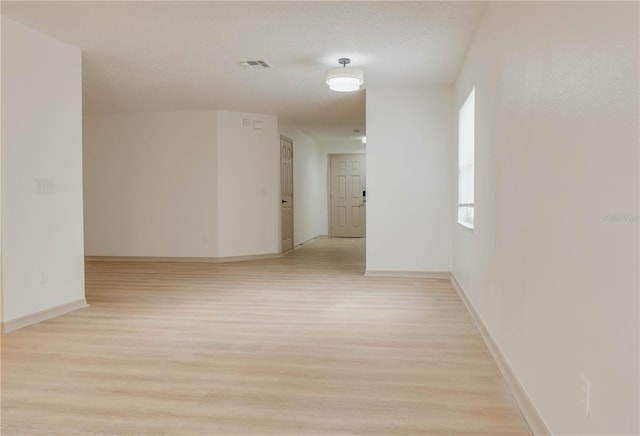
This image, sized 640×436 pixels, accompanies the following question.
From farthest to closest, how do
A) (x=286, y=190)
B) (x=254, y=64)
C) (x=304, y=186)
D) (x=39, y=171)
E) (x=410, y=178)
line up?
(x=304, y=186) → (x=286, y=190) → (x=410, y=178) → (x=254, y=64) → (x=39, y=171)

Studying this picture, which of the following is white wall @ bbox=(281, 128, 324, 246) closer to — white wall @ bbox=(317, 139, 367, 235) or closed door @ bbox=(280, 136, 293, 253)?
white wall @ bbox=(317, 139, 367, 235)

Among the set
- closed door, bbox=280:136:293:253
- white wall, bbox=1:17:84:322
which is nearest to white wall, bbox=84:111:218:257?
closed door, bbox=280:136:293:253

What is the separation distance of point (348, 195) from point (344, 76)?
8.08m

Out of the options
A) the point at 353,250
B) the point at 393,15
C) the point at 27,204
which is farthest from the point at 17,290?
the point at 353,250

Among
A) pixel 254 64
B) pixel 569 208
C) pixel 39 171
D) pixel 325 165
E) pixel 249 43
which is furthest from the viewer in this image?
pixel 325 165

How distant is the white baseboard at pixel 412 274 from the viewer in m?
6.34

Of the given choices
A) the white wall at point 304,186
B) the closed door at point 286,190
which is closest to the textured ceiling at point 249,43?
the closed door at point 286,190

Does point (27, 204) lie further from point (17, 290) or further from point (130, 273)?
point (130, 273)

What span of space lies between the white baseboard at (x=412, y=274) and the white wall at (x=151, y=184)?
2.81m

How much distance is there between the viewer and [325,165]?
1291 cm

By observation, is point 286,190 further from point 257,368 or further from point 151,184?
point 257,368

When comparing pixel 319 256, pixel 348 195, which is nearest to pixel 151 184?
pixel 319 256

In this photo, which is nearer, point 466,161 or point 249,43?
point 249,43

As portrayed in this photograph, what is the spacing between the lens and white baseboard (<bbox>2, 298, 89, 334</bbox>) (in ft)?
12.5
